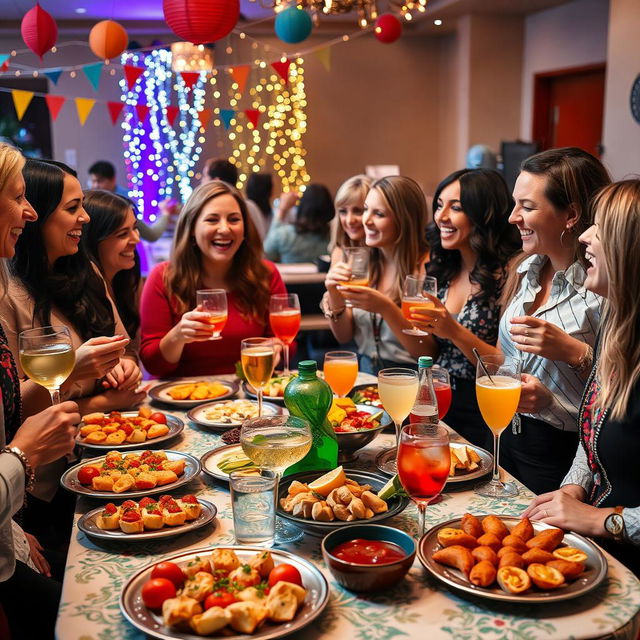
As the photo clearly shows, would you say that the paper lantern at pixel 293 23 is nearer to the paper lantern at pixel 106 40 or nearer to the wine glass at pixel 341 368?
the paper lantern at pixel 106 40

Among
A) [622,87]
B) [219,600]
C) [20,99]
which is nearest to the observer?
[219,600]

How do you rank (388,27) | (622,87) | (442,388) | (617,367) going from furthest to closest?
1. (622,87)
2. (388,27)
3. (442,388)
4. (617,367)

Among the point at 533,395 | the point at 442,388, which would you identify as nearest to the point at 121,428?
the point at 442,388

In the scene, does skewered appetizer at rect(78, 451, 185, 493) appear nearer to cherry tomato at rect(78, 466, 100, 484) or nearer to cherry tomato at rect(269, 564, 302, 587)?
cherry tomato at rect(78, 466, 100, 484)

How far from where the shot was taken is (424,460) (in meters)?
1.28

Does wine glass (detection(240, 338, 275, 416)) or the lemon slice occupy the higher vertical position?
wine glass (detection(240, 338, 275, 416))

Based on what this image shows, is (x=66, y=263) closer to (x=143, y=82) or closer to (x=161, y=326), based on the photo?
(x=161, y=326)

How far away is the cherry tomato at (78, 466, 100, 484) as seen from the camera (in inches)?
63.8

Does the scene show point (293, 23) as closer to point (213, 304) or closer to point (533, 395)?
point (213, 304)

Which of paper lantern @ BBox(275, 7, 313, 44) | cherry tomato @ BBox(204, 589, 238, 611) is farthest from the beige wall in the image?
cherry tomato @ BBox(204, 589, 238, 611)

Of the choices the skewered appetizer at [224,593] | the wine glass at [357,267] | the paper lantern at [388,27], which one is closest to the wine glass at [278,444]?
the skewered appetizer at [224,593]

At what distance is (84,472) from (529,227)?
1444 mm

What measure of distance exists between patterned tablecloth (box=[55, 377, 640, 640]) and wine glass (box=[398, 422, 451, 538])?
0.49 feet

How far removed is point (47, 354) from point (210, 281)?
1.38m
